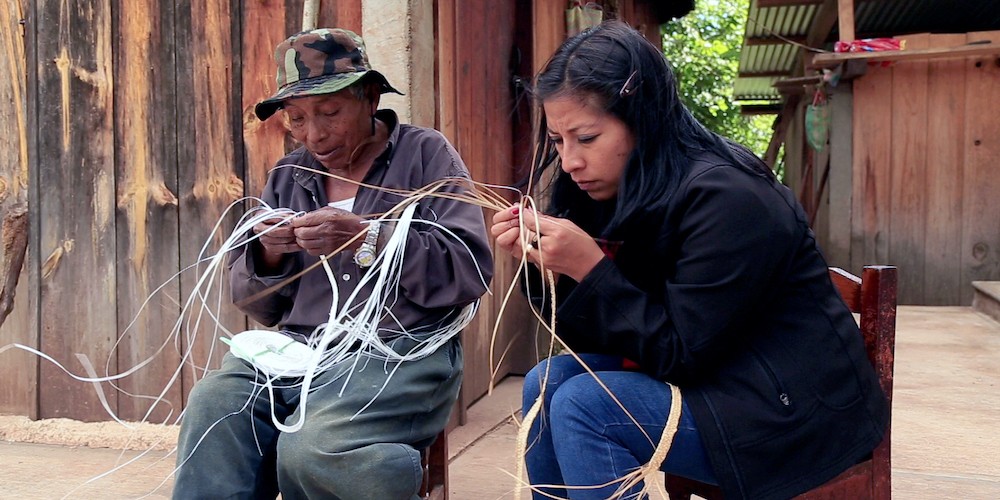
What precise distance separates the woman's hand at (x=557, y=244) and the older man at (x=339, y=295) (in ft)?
1.42

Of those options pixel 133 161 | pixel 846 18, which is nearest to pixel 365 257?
pixel 133 161

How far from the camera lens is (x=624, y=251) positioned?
1.84m

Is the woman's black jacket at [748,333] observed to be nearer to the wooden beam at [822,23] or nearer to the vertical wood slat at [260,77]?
the vertical wood slat at [260,77]

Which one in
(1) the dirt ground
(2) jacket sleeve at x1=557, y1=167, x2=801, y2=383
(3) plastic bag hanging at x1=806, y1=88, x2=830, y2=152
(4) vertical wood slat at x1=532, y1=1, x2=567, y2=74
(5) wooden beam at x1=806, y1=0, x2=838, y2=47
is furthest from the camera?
(5) wooden beam at x1=806, y1=0, x2=838, y2=47

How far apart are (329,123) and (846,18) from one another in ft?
18.9

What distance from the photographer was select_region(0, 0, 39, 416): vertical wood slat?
3570 millimetres

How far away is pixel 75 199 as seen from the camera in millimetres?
3537

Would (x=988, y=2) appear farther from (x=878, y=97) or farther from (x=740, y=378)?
→ (x=740, y=378)

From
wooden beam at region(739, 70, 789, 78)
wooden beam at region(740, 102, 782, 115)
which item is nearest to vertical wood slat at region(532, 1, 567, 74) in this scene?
wooden beam at region(739, 70, 789, 78)

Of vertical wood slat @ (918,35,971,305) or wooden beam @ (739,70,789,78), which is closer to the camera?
vertical wood slat @ (918,35,971,305)

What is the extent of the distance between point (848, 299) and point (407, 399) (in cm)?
100

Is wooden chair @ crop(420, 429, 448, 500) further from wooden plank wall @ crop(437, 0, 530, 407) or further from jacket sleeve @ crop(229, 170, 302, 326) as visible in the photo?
wooden plank wall @ crop(437, 0, 530, 407)

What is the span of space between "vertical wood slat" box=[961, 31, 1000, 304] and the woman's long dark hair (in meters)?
6.70

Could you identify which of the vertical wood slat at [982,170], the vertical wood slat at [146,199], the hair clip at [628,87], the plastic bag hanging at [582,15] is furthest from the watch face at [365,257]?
the vertical wood slat at [982,170]
